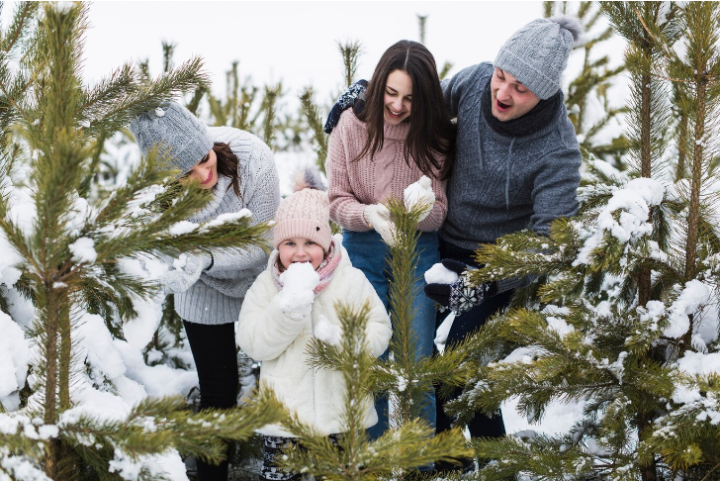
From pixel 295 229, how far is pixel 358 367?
0.93m

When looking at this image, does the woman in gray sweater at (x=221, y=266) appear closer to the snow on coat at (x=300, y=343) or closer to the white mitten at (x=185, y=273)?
the white mitten at (x=185, y=273)

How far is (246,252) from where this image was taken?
8.52 ft

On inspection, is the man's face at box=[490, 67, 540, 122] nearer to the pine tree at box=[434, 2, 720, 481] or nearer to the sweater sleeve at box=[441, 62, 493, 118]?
the sweater sleeve at box=[441, 62, 493, 118]

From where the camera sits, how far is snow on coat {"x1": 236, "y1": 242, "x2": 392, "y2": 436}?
2.17 m

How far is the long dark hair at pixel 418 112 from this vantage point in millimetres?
2395

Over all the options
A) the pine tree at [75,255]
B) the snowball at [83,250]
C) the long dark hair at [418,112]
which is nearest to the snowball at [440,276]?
the long dark hair at [418,112]

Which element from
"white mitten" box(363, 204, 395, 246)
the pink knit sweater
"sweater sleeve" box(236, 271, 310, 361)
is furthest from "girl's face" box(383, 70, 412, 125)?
"sweater sleeve" box(236, 271, 310, 361)

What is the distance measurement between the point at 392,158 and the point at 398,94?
303mm

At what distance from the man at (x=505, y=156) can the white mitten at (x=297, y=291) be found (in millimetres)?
516

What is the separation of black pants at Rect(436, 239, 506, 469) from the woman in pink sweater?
0.10m

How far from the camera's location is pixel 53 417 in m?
1.30

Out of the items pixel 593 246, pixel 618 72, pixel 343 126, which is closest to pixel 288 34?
pixel 618 72

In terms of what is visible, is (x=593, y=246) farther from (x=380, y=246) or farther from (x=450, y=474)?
(x=380, y=246)

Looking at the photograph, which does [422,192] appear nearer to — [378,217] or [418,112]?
[378,217]
